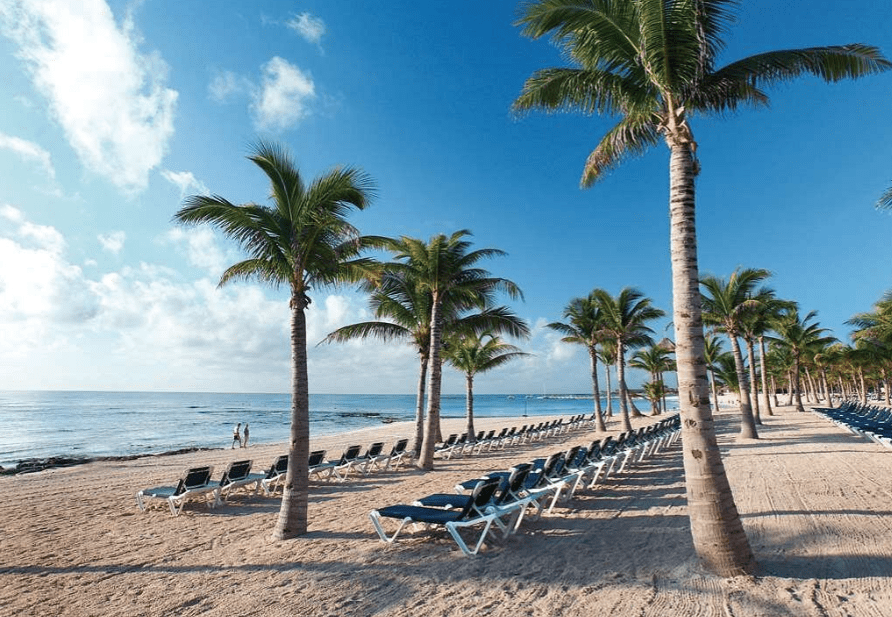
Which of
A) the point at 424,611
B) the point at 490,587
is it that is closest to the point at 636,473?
the point at 490,587

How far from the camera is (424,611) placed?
4090 millimetres

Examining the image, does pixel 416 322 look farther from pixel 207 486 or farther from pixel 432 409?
pixel 207 486

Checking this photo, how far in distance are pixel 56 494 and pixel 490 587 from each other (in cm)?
1101

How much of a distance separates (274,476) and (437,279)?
6305mm

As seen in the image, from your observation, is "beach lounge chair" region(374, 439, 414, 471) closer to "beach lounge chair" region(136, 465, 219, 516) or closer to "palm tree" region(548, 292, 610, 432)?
"beach lounge chair" region(136, 465, 219, 516)

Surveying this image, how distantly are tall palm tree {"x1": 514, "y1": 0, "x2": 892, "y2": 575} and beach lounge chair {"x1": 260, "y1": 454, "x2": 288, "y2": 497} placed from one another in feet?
25.8

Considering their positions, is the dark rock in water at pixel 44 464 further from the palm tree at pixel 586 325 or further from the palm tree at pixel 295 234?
the palm tree at pixel 586 325

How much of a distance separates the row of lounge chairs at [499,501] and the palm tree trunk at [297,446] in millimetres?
1013

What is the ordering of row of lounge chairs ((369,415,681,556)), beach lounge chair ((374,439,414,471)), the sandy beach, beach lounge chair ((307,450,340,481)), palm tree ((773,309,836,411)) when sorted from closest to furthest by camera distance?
the sandy beach, row of lounge chairs ((369,415,681,556)), beach lounge chair ((307,450,340,481)), beach lounge chair ((374,439,414,471)), palm tree ((773,309,836,411))

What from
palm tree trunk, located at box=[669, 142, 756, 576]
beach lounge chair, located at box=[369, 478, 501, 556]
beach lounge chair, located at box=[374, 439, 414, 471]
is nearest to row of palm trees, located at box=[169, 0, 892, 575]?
palm tree trunk, located at box=[669, 142, 756, 576]

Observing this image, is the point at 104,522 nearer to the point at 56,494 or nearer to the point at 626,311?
the point at 56,494

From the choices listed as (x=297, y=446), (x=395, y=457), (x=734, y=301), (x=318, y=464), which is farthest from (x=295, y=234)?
(x=734, y=301)

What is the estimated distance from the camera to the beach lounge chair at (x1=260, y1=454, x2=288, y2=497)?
977 cm

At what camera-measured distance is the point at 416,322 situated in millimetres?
15711
